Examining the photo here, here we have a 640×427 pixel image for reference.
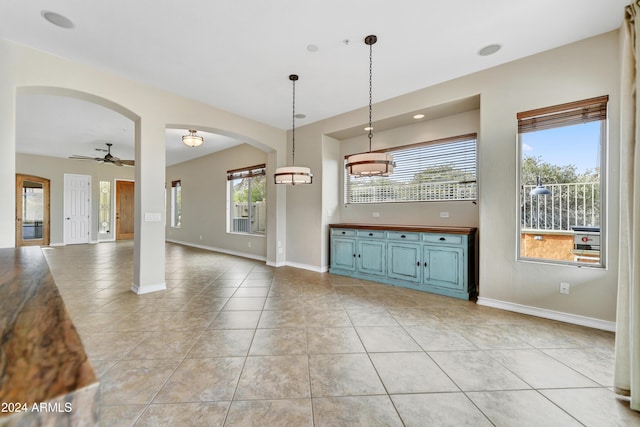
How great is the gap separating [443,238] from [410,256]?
57cm

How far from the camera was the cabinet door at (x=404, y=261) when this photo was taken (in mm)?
4055

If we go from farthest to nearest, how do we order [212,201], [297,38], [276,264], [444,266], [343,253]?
[212,201], [276,264], [343,253], [444,266], [297,38]

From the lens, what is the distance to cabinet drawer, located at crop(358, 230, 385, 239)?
446 centimetres

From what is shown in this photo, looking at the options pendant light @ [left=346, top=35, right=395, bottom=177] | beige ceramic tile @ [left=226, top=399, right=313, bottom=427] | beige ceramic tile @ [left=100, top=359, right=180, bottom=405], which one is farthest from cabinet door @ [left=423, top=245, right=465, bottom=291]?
beige ceramic tile @ [left=100, top=359, right=180, bottom=405]

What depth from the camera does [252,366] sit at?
2121mm

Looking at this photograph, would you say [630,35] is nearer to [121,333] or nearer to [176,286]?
[121,333]

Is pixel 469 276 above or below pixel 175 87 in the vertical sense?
below

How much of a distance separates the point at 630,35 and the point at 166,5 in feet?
11.8

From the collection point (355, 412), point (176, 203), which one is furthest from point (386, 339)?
point (176, 203)

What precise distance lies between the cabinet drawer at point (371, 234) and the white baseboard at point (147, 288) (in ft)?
10.5

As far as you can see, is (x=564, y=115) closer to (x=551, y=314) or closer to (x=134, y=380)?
(x=551, y=314)

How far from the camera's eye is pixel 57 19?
257 centimetres

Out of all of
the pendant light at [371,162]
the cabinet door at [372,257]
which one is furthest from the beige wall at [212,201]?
the pendant light at [371,162]

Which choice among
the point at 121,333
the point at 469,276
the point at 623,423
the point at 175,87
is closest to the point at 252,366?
the point at 121,333
